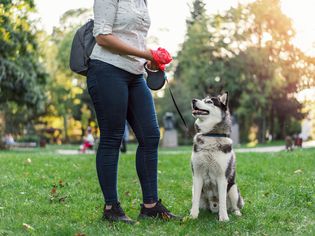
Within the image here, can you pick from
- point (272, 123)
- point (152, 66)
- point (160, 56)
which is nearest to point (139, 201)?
point (152, 66)

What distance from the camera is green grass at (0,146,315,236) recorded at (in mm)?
4480

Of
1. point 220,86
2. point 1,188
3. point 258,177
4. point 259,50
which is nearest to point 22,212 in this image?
point 1,188

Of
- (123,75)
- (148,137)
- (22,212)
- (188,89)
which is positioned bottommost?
(22,212)

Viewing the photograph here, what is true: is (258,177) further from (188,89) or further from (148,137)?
(188,89)

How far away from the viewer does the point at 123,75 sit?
4.55 meters

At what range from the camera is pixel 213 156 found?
4914mm

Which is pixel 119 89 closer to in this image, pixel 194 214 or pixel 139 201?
pixel 194 214

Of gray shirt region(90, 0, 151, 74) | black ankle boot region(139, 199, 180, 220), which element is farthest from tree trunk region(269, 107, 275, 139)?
gray shirt region(90, 0, 151, 74)

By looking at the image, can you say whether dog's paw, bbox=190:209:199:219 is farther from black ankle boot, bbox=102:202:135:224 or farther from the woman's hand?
the woman's hand

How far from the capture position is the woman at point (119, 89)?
444 cm

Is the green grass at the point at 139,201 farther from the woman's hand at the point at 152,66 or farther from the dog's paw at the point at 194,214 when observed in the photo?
the woman's hand at the point at 152,66

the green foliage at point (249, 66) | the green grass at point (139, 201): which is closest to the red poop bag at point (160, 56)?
the green grass at point (139, 201)

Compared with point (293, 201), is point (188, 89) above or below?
above

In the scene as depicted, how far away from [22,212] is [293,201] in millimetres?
2902
